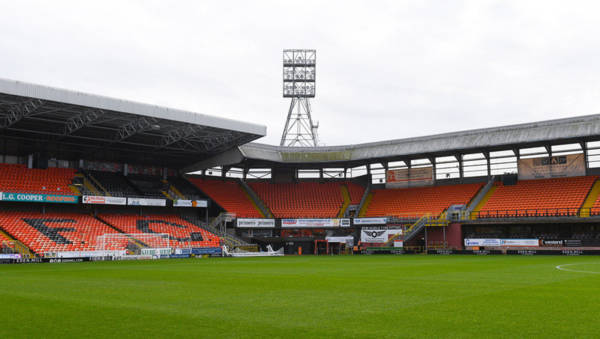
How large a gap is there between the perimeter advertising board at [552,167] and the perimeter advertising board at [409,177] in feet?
33.8

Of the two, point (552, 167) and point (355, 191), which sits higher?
point (552, 167)

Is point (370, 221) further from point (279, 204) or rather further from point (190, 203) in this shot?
point (190, 203)

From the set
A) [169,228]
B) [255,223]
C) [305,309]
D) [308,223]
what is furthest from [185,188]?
[305,309]

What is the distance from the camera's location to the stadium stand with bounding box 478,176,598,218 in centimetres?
4934

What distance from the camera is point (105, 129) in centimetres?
5025

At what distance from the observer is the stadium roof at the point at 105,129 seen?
40344 mm

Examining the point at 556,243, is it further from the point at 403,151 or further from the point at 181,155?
the point at 181,155

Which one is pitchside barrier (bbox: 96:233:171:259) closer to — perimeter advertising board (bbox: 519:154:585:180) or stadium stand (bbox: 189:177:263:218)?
stadium stand (bbox: 189:177:263:218)

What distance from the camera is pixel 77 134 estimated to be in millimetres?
51438

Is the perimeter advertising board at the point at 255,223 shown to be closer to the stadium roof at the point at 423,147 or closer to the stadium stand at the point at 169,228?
the stadium stand at the point at 169,228

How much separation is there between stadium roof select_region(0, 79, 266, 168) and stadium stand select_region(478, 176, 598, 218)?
24429mm

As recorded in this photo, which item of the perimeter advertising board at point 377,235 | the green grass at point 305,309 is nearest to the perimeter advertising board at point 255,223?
the perimeter advertising board at point 377,235

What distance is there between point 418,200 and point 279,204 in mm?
16416

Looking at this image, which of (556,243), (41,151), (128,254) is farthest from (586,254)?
(41,151)
